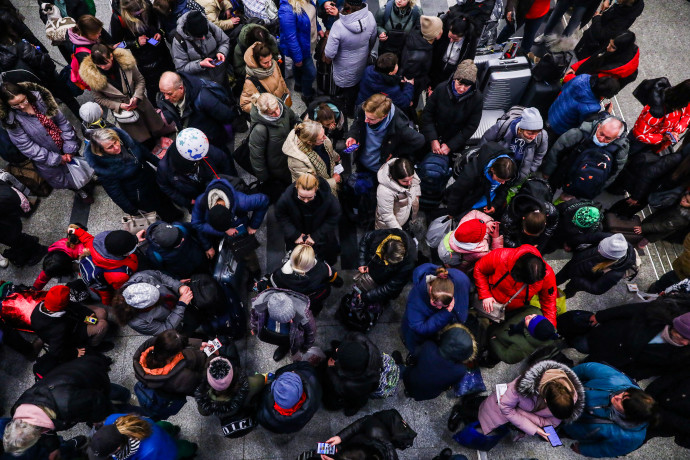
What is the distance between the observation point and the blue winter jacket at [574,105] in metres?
5.49

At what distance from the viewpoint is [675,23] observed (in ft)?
28.8

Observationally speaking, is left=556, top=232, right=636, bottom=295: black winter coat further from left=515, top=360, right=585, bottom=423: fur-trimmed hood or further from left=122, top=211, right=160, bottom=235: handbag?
left=122, top=211, right=160, bottom=235: handbag

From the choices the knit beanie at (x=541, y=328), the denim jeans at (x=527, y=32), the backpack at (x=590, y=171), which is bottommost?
the knit beanie at (x=541, y=328)

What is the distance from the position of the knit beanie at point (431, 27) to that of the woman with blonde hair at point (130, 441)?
568 centimetres

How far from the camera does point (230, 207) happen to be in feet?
14.8

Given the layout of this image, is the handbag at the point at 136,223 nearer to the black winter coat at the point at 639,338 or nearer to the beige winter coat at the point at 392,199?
the beige winter coat at the point at 392,199

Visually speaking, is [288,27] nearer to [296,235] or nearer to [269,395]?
[296,235]

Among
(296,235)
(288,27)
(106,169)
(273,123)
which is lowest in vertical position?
(296,235)

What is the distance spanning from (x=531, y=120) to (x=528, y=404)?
3.10 metres

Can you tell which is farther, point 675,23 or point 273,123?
point 675,23

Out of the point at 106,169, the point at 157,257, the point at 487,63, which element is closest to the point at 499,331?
the point at 157,257

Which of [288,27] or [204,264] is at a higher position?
[288,27]

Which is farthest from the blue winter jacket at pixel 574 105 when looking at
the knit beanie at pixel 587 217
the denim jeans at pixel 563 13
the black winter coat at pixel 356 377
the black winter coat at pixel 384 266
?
the black winter coat at pixel 356 377

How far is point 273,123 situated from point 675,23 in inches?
364
